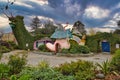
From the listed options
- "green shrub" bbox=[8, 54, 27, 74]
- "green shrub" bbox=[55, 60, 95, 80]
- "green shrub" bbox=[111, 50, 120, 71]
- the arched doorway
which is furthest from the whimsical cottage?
"green shrub" bbox=[55, 60, 95, 80]

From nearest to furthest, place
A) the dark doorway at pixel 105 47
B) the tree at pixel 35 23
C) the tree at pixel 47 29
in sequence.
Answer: the dark doorway at pixel 105 47 < the tree at pixel 47 29 < the tree at pixel 35 23

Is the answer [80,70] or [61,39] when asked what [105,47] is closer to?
[61,39]

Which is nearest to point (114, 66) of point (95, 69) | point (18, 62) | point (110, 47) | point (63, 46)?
point (95, 69)

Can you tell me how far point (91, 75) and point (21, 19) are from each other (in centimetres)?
2821

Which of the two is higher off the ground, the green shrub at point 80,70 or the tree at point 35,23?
the tree at point 35,23

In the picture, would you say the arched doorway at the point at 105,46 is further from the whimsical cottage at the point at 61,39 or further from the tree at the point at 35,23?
the tree at the point at 35,23

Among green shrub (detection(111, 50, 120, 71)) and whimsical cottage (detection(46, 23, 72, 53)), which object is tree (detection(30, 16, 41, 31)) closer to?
whimsical cottage (detection(46, 23, 72, 53))

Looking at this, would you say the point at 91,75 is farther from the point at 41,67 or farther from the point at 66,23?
the point at 66,23

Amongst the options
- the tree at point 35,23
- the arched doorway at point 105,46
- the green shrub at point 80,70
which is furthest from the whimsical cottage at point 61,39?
the tree at point 35,23

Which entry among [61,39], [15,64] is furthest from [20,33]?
[15,64]

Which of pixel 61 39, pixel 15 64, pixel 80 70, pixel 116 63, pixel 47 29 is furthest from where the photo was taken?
pixel 47 29

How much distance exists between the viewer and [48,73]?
862 centimetres

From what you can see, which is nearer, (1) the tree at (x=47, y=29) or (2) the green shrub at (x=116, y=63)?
(2) the green shrub at (x=116, y=63)

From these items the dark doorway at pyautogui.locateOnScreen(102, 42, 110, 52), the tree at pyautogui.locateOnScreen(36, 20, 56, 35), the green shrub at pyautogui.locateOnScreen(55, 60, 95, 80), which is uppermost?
the tree at pyautogui.locateOnScreen(36, 20, 56, 35)
